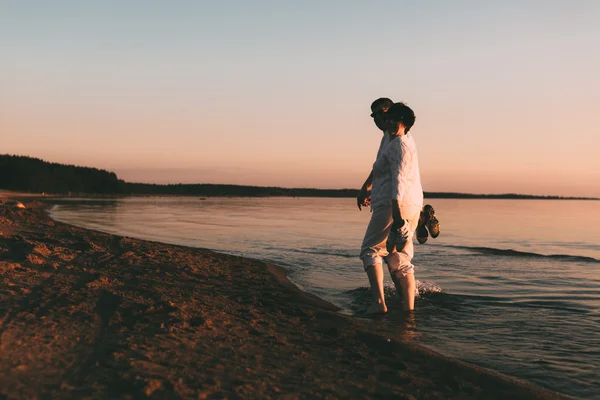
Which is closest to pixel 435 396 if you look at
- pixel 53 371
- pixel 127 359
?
pixel 127 359

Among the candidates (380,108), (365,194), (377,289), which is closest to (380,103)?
(380,108)

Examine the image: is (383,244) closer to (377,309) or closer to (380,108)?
(377,309)

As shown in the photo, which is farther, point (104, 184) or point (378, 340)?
point (104, 184)

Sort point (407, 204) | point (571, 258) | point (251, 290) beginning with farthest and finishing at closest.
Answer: point (571, 258) < point (251, 290) < point (407, 204)

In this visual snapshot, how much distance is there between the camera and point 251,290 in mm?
5992

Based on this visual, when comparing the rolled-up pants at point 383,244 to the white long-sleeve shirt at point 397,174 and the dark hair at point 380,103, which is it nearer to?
the white long-sleeve shirt at point 397,174

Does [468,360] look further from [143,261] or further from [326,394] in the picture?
[143,261]

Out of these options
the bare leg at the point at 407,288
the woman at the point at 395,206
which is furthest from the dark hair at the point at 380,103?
the bare leg at the point at 407,288

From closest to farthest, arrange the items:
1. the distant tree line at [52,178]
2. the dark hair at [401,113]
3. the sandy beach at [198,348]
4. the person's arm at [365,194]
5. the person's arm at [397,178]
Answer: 1. the sandy beach at [198,348]
2. the person's arm at [397,178]
3. the dark hair at [401,113]
4. the person's arm at [365,194]
5. the distant tree line at [52,178]

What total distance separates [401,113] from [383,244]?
1.40m

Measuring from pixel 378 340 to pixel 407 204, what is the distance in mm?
1562

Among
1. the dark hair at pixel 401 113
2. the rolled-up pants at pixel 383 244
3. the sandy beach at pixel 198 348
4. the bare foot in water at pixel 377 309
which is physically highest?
the dark hair at pixel 401 113

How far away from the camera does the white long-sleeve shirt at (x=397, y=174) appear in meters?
4.96

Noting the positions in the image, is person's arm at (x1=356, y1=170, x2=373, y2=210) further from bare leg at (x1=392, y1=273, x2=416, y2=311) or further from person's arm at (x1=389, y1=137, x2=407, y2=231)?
bare leg at (x1=392, y1=273, x2=416, y2=311)
